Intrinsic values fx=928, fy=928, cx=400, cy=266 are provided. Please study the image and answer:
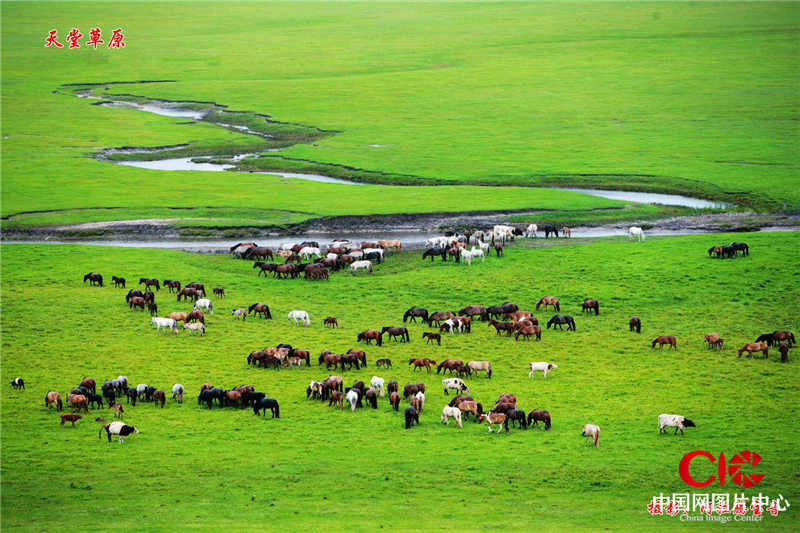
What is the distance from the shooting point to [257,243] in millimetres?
47875

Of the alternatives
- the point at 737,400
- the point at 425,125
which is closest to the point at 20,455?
the point at 737,400

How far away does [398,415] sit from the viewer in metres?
24.0

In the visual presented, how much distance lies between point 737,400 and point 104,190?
4600 cm

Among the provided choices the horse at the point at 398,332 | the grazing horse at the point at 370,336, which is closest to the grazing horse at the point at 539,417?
the grazing horse at the point at 370,336

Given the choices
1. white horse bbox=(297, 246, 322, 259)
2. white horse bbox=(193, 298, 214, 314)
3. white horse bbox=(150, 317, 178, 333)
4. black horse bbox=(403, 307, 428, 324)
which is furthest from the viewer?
white horse bbox=(297, 246, 322, 259)

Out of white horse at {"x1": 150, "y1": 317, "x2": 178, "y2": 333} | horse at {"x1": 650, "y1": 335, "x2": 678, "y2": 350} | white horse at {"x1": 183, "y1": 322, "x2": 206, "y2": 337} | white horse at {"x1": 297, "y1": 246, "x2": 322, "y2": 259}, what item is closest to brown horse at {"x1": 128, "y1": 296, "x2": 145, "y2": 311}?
white horse at {"x1": 150, "y1": 317, "x2": 178, "y2": 333}

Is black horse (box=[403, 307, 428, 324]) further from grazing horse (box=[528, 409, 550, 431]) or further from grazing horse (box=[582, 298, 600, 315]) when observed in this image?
grazing horse (box=[528, 409, 550, 431])

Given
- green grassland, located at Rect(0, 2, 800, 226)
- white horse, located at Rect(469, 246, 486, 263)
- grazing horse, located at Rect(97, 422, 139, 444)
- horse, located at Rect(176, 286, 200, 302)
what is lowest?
grazing horse, located at Rect(97, 422, 139, 444)

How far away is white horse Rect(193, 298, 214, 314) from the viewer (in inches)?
1342

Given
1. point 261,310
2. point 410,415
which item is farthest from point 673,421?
point 261,310

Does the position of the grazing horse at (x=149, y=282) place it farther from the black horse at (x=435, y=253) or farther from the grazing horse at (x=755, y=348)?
the grazing horse at (x=755, y=348)

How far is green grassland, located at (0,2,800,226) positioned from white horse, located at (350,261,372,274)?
Result: 1224 cm

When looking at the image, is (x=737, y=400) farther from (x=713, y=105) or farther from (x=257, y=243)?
(x=713, y=105)

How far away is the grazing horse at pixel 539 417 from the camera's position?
22562 millimetres
